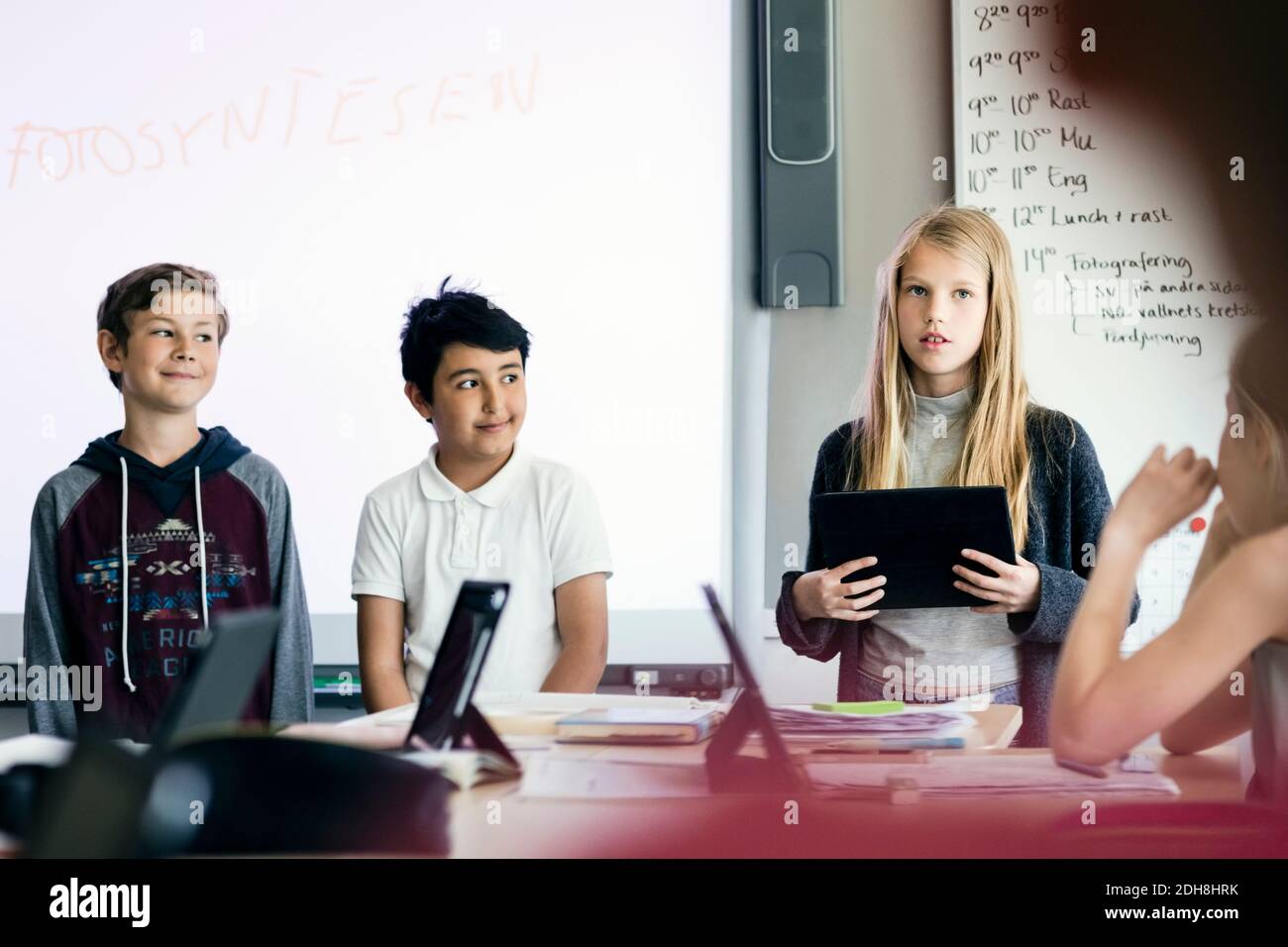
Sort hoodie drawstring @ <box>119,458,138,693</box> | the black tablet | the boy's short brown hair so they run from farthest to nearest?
the boy's short brown hair
hoodie drawstring @ <box>119,458,138,693</box>
the black tablet

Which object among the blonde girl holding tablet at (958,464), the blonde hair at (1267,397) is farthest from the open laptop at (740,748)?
the blonde girl holding tablet at (958,464)

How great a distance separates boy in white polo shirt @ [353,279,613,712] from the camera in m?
1.57

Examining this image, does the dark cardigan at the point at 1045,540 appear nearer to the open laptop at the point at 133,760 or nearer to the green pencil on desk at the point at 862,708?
the green pencil on desk at the point at 862,708

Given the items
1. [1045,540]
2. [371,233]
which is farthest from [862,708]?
[371,233]

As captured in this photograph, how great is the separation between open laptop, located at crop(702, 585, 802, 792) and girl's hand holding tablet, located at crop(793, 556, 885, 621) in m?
0.46

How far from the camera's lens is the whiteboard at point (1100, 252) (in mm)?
2047

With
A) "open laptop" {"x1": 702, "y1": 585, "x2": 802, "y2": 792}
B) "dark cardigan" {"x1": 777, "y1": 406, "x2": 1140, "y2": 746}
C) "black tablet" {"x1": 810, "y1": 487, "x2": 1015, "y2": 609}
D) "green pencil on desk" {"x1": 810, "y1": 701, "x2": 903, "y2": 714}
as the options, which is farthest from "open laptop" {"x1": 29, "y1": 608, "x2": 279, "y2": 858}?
"dark cardigan" {"x1": 777, "y1": 406, "x2": 1140, "y2": 746}

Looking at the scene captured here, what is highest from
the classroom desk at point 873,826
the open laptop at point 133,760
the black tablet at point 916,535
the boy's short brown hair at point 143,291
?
the boy's short brown hair at point 143,291

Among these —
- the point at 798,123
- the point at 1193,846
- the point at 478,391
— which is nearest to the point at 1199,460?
the point at 1193,846

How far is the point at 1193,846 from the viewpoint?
33.0 inches

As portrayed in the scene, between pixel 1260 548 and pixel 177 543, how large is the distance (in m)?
1.40

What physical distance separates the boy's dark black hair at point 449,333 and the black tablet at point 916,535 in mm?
581

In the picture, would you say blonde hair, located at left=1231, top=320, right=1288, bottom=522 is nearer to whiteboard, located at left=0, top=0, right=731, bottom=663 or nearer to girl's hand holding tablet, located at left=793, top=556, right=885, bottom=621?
girl's hand holding tablet, located at left=793, top=556, right=885, bottom=621

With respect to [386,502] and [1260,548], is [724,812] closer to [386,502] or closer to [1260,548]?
[1260,548]
